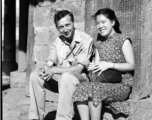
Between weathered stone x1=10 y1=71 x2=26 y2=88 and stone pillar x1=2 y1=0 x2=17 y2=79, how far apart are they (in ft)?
2.25

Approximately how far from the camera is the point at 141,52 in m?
3.38

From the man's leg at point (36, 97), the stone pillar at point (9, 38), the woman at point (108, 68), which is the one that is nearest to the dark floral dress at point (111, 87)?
the woman at point (108, 68)

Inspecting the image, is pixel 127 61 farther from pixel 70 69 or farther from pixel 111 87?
pixel 70 69

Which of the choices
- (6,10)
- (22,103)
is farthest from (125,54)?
(6,10)

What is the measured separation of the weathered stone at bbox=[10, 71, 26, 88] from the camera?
6574 mm

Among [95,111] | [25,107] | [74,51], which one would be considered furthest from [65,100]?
[25,107]

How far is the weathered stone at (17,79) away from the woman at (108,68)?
3.38 m

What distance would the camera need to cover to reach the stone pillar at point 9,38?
7359 mm

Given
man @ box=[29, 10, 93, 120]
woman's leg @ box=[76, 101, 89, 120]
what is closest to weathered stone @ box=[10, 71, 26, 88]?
man @ box=[29, 10, 93, 120]

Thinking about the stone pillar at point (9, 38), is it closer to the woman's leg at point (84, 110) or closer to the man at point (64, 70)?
the man at point (64, 70)

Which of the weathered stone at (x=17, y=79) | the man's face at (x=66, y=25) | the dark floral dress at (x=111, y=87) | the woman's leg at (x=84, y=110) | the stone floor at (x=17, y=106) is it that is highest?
the man's face at (x=66, y=25)

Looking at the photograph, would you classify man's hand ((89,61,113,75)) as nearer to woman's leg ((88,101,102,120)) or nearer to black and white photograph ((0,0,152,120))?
black and white photograph ((0,0,152,120))

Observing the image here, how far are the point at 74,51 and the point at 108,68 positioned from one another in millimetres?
550

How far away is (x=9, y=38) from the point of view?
24.8 ft
